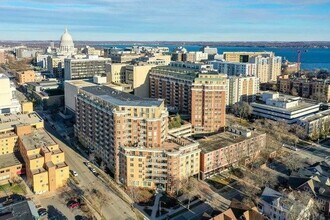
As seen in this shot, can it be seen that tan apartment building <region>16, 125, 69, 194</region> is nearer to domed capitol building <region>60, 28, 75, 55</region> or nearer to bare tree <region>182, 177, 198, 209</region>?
bare tree <region>182, 177, 198, 209</region>

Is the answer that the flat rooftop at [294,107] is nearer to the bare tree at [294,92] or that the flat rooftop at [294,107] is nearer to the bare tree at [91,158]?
the bare tree at [294,92]

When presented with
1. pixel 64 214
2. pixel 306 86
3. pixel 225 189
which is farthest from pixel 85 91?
pixel 306 86

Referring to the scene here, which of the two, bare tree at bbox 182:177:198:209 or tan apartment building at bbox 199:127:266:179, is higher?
tan apartment building at bbox 199:127:266:179

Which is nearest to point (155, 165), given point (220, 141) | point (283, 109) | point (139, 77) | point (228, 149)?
point (228, 149)

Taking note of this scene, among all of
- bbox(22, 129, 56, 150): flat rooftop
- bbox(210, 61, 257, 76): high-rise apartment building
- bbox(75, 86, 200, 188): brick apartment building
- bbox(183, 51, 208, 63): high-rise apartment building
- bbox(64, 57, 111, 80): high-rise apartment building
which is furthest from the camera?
bbox(183, 51, 208, 63): high-rise apartment building

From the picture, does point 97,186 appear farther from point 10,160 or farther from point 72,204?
point 10,160

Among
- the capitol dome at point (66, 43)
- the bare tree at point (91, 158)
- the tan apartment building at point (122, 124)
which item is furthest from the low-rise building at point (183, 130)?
the capitol dome at point (66, 43)

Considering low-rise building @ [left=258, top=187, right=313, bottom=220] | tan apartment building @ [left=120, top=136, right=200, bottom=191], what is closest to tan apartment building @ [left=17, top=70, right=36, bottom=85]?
tan apartment building @ [left=120, top=136, right=200, bottom=191]
